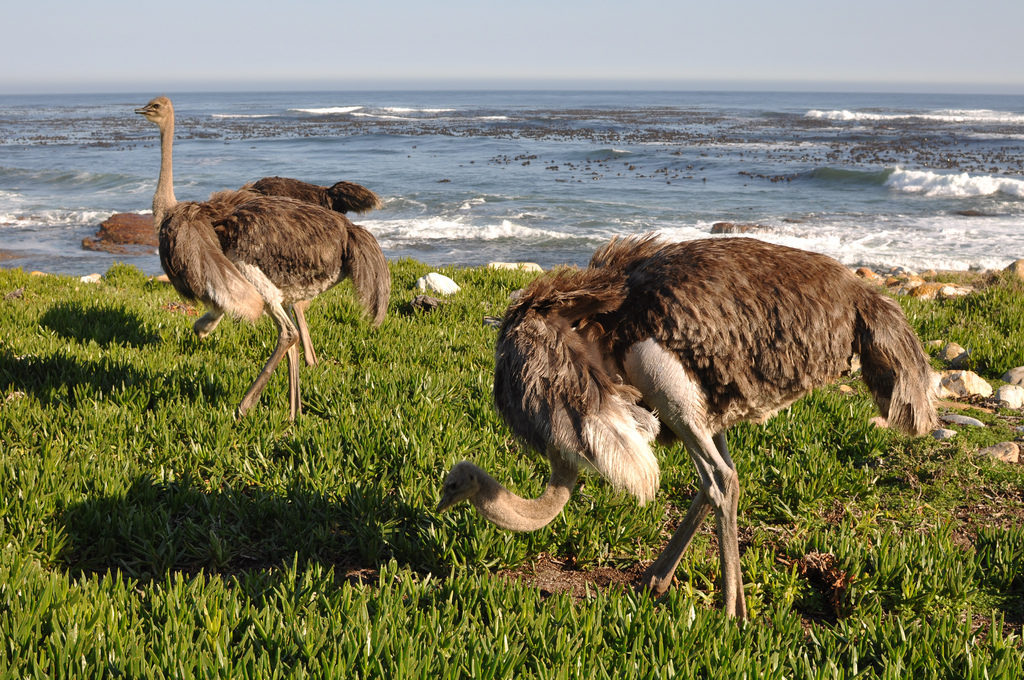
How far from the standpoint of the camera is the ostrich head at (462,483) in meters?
3.13

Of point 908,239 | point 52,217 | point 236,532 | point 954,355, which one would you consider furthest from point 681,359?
point 52,217

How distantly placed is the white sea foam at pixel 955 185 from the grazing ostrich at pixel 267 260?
2315cm

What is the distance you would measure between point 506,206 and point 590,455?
65.6 feet

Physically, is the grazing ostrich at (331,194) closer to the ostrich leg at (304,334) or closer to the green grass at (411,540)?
the ostrich leg at (304,334)

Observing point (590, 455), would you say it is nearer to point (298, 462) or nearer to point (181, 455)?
point (298, 462)

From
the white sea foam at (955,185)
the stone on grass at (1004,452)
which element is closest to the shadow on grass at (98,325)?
the stone on grass at (1004,452)

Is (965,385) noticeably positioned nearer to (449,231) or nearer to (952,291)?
(952,291)

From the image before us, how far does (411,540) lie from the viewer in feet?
12.4

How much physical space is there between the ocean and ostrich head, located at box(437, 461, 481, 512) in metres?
12.1

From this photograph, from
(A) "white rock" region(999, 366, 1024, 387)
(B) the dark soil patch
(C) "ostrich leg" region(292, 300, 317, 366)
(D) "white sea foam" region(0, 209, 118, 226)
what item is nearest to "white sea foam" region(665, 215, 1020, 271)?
(A) "white rock" region(999, 366, 1024, 387)

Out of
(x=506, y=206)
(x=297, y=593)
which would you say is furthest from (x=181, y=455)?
(x=506, y=206)

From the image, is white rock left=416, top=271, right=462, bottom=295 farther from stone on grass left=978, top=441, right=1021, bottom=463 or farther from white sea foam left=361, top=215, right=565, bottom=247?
white sea foam left=361, top=215, right=565, bottom=247

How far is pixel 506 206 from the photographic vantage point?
22.5m

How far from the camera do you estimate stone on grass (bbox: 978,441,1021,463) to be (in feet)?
15.5
